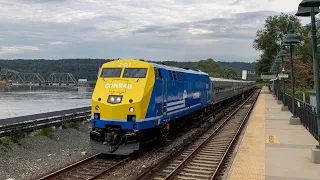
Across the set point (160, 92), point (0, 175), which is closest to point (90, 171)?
point (0, 175)

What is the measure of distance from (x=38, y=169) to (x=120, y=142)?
2.73m

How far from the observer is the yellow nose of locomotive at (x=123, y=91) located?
473 inches

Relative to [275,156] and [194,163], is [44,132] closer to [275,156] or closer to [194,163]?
[194,163]

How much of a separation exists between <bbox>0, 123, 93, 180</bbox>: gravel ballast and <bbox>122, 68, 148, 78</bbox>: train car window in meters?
3.45

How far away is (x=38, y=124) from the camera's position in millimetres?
17562

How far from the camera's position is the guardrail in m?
15.0

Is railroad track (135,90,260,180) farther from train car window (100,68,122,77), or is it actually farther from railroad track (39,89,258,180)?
train car window (100,68,122,77)

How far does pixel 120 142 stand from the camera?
471 inches

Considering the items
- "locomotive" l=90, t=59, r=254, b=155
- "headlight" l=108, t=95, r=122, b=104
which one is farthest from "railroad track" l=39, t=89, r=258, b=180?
"headlight" l=108, t=95, r=122, b=104

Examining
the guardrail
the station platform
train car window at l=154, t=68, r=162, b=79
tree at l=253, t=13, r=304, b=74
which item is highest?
tree at l=253, t=13, r=304, b=74

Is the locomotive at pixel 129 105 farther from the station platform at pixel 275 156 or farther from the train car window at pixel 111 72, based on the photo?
the station platform at pixel 275 156

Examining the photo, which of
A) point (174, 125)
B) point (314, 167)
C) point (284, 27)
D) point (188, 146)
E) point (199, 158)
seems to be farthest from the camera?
point (284, 27)

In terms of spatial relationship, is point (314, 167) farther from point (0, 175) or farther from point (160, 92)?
point (0, 175)

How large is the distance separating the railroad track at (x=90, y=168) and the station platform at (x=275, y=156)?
12.2 feet
